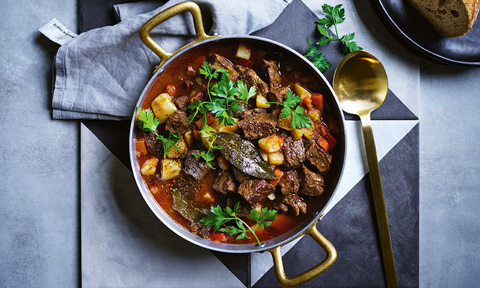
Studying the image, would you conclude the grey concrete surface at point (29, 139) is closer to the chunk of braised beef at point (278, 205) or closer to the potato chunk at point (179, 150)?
the potato chunk at point (179, 150)

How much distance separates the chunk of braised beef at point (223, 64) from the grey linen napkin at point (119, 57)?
0.20m

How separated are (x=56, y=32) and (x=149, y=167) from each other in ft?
3.76

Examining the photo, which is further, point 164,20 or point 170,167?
point 170,167

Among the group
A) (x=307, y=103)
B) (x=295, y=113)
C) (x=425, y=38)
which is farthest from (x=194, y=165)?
(x=425, y=38)

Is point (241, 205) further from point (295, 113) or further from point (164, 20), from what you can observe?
point (164, 20)

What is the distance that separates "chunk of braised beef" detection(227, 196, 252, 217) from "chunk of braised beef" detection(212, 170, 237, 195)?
0.22 ft

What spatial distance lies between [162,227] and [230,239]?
505 millimetres

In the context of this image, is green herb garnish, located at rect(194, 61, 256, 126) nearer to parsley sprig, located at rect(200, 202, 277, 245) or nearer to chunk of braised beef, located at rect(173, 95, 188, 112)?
chunk of braised beef, located at rect(173, 95, 188, 112)

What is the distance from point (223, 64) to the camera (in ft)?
7.72

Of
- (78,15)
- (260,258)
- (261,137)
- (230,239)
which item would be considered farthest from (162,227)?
(78,15)

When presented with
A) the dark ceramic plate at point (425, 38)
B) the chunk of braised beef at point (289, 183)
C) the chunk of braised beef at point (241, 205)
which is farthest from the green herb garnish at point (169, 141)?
the dark ceramic plate at point (425, 38)

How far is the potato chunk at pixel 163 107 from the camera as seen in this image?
2.33m

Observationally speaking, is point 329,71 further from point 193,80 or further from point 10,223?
point 10,223

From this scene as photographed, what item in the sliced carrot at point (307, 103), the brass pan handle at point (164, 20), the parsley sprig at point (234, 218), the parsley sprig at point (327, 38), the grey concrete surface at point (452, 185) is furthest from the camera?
the grey concrete surface at point (452, 185)
